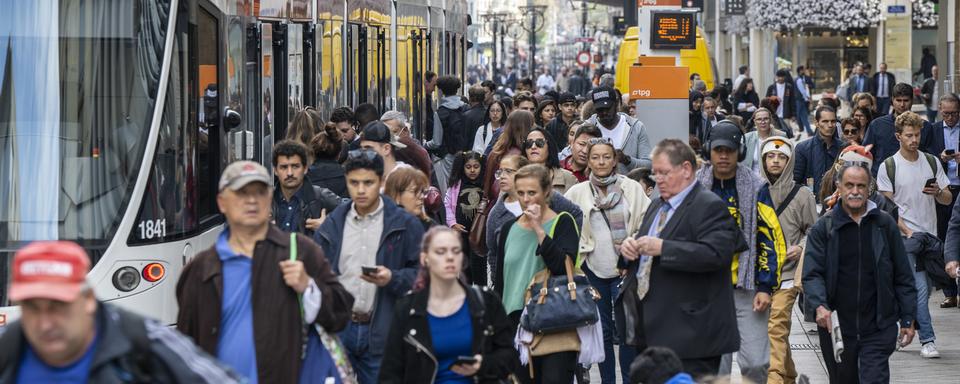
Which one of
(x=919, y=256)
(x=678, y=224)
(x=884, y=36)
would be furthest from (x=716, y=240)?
(x=884, y=36)

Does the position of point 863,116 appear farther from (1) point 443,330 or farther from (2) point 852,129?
(1) point 443,330

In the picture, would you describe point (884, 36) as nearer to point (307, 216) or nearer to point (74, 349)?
point (307, 216)

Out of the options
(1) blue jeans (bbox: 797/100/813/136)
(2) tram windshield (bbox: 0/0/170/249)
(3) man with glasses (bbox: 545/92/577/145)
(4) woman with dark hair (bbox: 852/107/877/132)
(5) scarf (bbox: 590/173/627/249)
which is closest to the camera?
(2) tram windshield (bbox: 0/0/170/249)

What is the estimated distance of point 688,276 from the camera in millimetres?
7574

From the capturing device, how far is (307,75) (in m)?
14.9

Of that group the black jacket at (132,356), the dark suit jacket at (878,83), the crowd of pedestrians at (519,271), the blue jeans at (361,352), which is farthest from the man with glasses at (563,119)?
the dark suit jacket at (878,83)

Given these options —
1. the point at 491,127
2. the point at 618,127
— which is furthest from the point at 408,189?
the point at 491,127

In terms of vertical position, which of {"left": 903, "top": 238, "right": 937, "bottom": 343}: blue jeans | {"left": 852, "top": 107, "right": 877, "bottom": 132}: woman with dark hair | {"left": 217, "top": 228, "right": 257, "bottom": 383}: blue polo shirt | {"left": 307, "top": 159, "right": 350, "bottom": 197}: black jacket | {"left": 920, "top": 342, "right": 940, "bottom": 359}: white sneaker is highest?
{"left": 852, "top": 107, "right": 877, "bottom": 132}: woman with dark hair

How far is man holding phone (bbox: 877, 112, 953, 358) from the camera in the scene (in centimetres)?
1203

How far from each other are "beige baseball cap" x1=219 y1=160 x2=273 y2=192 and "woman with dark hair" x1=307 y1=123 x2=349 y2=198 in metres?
3.88

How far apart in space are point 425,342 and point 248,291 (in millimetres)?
852

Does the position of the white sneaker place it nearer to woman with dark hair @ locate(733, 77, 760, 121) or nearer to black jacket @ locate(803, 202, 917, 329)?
black jacket @ locate(803, 202, 917, 329)

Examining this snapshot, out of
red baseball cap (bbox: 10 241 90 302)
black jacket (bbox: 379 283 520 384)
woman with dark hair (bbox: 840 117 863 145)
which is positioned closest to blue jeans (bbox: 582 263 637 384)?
black jacket (bbox: 379 283 520 384)

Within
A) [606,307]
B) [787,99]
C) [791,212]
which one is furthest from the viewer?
[787,99]
